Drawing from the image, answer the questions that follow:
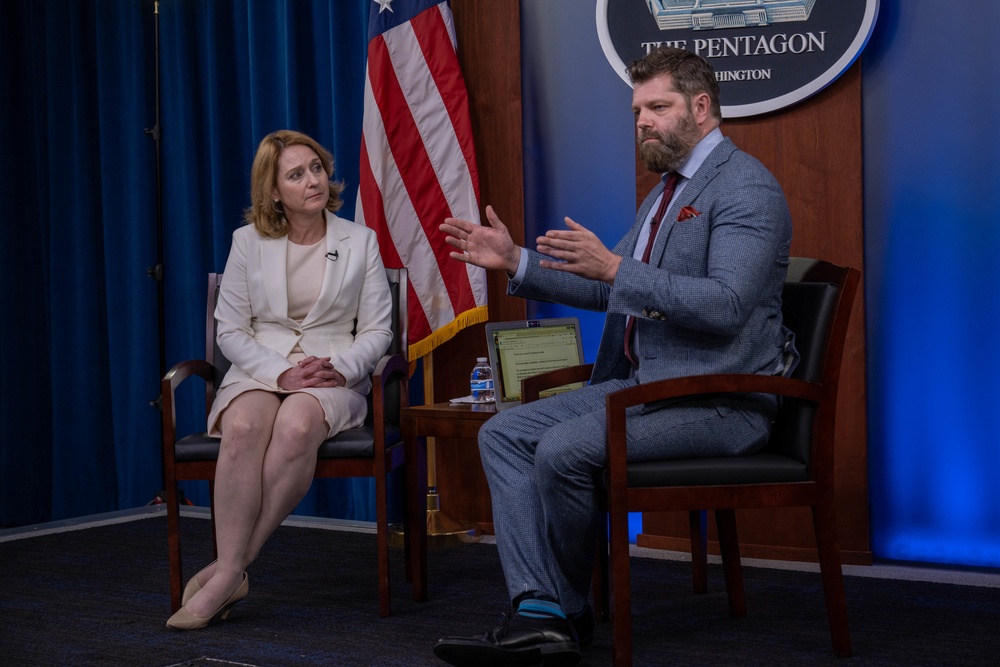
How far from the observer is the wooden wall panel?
329cm

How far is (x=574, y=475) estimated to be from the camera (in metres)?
2.25

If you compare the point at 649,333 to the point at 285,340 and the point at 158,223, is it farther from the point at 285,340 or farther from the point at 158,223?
the point at 158,223

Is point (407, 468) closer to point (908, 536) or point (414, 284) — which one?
point (414, 284)

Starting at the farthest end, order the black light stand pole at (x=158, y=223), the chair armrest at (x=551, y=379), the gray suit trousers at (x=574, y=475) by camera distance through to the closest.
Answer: the black light stand pole at (x=158, y=223), the chair armrest at (x=551, y=379), the gray suit trousers at (x=574, y=475)

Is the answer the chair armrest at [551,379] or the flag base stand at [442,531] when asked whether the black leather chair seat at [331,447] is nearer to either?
the chair armrest at [551,379]

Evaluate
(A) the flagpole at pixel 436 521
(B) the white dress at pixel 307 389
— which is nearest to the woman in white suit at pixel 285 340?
(B) the white dress at pixel 307 389

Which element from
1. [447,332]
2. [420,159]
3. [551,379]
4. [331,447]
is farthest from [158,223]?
[551,379]

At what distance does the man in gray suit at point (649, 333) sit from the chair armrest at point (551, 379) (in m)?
0.14

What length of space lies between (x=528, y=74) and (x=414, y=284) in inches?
35.4

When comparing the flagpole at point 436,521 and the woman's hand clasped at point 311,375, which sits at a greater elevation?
the woman's hand clasped at point 311,375

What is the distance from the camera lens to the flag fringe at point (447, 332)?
3.80m

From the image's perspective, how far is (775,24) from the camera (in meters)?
3.37

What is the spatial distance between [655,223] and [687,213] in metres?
0.16

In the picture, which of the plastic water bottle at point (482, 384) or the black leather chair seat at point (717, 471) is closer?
the black leather chair seat at point (717, 471)
